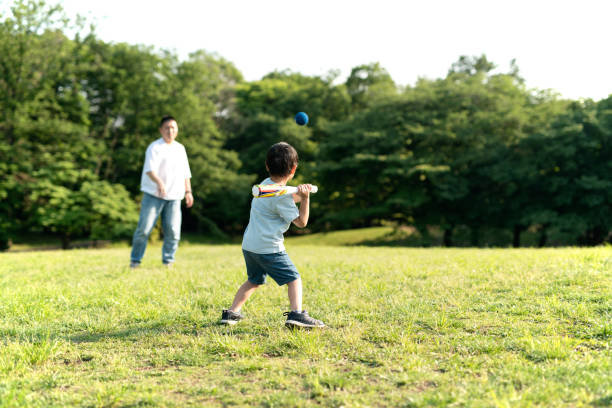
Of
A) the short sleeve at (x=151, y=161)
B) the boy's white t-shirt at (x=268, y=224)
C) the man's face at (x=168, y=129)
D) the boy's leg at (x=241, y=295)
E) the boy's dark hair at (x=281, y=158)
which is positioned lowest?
the boy's leg at (x=241, y=295)

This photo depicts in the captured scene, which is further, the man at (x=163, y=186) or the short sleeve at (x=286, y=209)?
the man at (x=163, y=186)

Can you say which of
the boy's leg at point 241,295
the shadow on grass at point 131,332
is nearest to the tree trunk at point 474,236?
the boy's leg at point 241,295

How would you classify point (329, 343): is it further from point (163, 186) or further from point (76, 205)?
point (76, 205)

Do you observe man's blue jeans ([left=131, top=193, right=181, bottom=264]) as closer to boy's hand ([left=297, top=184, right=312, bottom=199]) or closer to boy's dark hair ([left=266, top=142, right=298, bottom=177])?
boy's dark hair ([left=266, top=142, right=298, bottom=177])

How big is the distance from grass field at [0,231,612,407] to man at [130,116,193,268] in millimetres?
1385

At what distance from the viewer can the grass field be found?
2787 mm

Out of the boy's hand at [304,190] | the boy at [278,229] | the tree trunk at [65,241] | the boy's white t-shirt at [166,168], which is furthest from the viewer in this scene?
the tree trunk at [65,241]

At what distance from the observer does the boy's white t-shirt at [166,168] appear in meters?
7.48

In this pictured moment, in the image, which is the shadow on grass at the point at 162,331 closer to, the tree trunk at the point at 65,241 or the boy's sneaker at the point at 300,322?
the boy's sneaker at the point at 300,322

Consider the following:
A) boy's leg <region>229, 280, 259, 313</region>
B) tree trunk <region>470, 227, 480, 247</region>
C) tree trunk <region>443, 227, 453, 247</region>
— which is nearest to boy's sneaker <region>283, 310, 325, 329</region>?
boy's leg <region>229, 280, 259, 313</region>

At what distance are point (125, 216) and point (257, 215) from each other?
25.2 meters

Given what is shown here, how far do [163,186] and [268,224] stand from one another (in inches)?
150

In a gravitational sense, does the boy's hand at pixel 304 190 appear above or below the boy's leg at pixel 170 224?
above

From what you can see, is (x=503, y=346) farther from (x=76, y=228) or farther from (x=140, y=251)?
(x=76, y=228)
